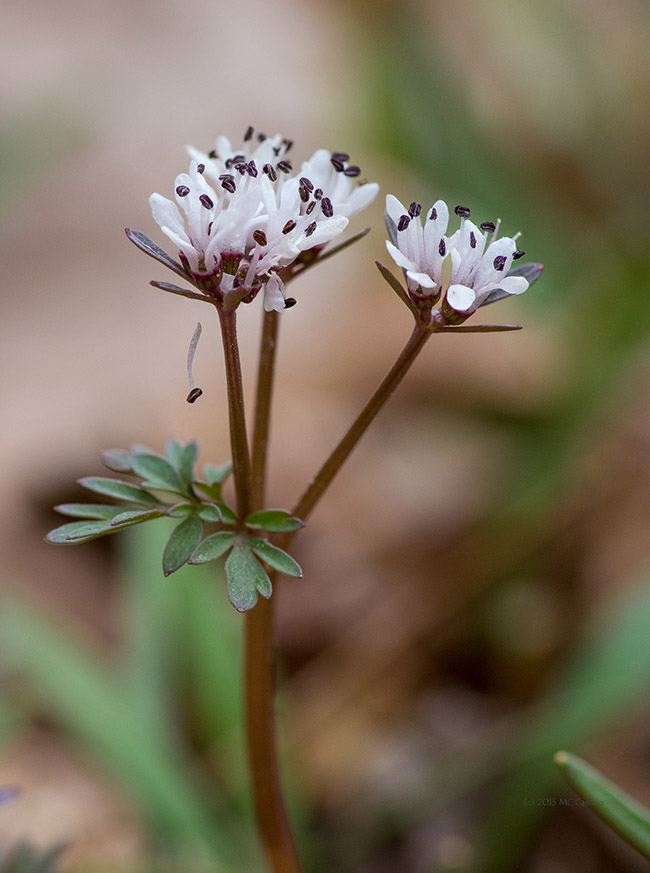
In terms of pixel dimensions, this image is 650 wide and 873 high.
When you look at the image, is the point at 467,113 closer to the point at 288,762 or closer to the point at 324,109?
the point at 324,109

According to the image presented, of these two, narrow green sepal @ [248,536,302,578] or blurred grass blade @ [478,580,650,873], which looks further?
blurred grass blade @ [478,580,650,873]

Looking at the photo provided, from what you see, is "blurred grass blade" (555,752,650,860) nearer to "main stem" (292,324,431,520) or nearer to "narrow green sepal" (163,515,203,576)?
"main stem" (292,324,431,520)

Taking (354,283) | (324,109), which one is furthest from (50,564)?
(324,109)

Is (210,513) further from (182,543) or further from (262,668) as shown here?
(262,668)

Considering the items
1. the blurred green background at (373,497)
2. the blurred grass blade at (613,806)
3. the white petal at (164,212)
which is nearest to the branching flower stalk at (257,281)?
the white petal at (164,212)

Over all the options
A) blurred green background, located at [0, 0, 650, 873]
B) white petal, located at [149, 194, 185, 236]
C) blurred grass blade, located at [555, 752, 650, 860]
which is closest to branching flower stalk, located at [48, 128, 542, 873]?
white petal, located at [149, 194, 185, 236]
